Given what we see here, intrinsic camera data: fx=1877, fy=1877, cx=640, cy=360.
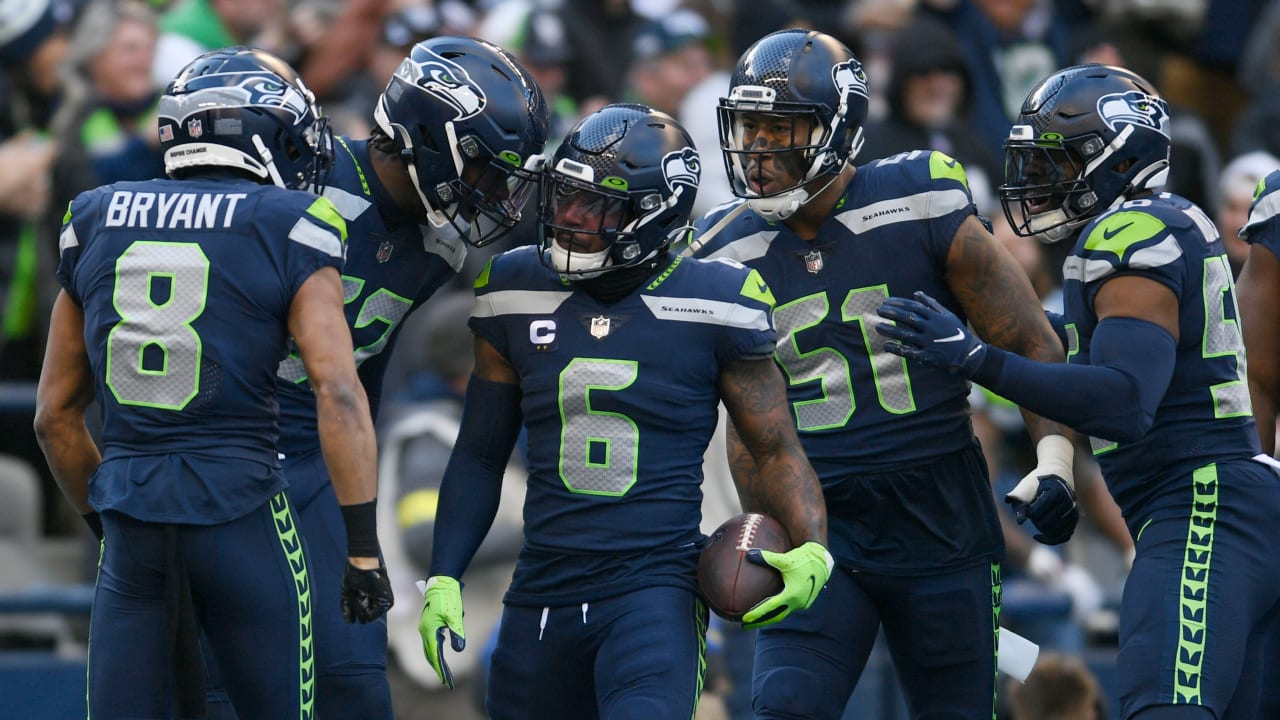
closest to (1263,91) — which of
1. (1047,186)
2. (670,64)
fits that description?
(670,64)

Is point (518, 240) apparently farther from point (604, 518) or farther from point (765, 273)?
point (604, 518)

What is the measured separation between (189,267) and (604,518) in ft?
4.17

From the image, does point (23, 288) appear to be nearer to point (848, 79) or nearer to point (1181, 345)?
point (848, 79)

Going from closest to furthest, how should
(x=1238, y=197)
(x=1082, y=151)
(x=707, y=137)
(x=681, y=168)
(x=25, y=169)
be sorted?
1. (x=681, y=168)
2. (x=1082, y=151)
3. (x=25, y=169)
4. (x=1238, y=197)
5. (x=707, y=137)

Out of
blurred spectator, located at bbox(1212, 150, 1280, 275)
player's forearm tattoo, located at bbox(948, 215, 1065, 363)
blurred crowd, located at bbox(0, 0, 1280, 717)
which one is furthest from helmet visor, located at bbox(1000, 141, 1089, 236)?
blurred spectator, located at bbox(1212, 150, 1280, 275)

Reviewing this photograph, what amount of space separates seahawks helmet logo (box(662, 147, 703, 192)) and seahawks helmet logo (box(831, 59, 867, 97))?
543 millimetres

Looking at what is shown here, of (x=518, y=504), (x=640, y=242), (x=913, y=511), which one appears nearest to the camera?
(x=640, y=242)

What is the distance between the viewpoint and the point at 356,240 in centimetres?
571

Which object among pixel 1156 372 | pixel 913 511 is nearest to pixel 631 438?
A: pixel 913 511

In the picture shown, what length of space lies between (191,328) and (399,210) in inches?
44.2

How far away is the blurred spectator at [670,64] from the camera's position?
9.81m

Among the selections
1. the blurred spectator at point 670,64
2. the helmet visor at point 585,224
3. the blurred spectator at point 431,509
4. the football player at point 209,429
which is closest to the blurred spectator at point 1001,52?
the blurred spectator at point 670,64

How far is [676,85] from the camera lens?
386 inches

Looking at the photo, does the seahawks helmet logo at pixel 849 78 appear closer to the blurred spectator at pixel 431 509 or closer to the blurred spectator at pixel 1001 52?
the blurred spectator at pixel 431 509
